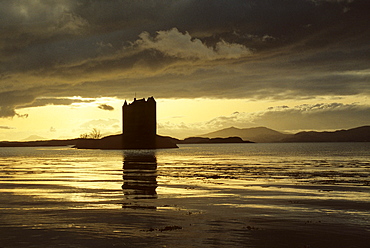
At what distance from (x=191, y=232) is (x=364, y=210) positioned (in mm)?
13422

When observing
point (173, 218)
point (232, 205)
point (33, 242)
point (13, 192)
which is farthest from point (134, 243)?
point (13, 192)

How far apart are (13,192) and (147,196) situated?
43.4ft

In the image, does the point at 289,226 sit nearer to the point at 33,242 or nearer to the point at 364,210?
the point at 364,210

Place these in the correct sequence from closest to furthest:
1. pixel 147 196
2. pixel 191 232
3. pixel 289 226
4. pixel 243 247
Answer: pixel 243 247, pixel 191 232, pixel 289 226, pixel 147 196

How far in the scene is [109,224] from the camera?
70.6ft

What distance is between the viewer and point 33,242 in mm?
17625

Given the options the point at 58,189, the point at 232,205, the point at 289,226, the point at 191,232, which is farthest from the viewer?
the point at 58,189

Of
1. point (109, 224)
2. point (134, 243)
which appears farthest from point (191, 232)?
point (109, 224)

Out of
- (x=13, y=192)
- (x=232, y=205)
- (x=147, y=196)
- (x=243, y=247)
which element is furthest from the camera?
(x=13, y=192)

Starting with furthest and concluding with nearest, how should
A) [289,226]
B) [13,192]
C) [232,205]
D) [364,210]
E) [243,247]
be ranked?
[13,192] → [232,205] → [364,210] → [289,226] → [243,247]

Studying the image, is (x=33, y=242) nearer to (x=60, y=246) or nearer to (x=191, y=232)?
(x=60, y=246)

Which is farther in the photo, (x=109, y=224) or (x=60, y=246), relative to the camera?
(x=109, y=224)

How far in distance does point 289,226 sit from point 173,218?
666 cm

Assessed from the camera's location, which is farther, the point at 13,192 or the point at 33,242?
the point at 13,192
